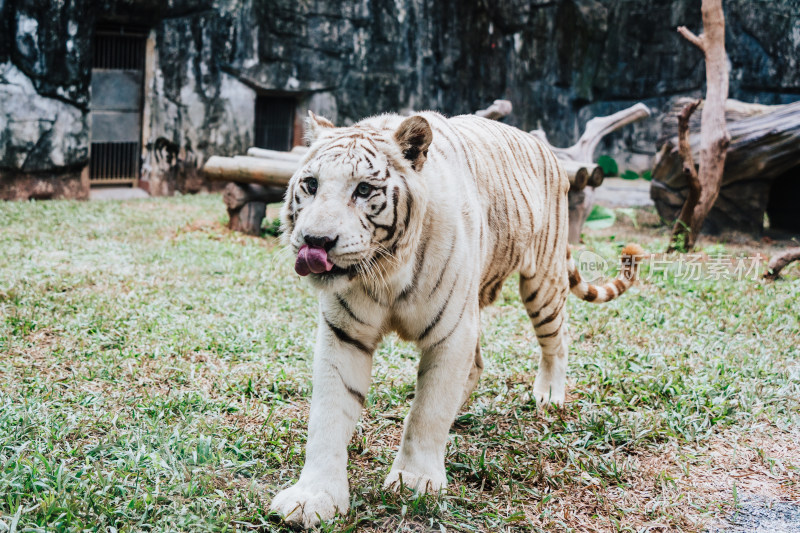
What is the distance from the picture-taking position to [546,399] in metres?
3.59

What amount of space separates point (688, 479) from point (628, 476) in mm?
222

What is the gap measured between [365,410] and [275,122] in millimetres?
9113

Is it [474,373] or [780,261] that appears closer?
[474,373]

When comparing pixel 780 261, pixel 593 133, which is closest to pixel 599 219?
pixel 593 133

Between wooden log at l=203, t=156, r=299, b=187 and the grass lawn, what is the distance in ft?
5.24

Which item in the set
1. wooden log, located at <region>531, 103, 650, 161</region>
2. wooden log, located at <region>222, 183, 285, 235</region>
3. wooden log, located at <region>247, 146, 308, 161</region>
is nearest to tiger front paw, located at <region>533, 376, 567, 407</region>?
wooden log, located at <region>222, 183, 285, 235</region>

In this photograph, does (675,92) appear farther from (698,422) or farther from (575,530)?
(575,530)

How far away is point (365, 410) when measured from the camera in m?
3.39

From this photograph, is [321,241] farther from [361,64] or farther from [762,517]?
[361,64]

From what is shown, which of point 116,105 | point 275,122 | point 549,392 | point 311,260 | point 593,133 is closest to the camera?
point 311,260

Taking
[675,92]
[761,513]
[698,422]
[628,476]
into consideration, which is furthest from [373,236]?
[675,92]

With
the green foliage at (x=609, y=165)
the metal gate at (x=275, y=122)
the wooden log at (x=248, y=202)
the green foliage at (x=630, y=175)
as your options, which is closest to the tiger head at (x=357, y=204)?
the wooden log at (x=248, y=202)

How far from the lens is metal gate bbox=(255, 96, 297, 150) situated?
461 inches

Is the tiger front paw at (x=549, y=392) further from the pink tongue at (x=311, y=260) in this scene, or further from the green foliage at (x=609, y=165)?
the green foliage at (x=609, y=165)
